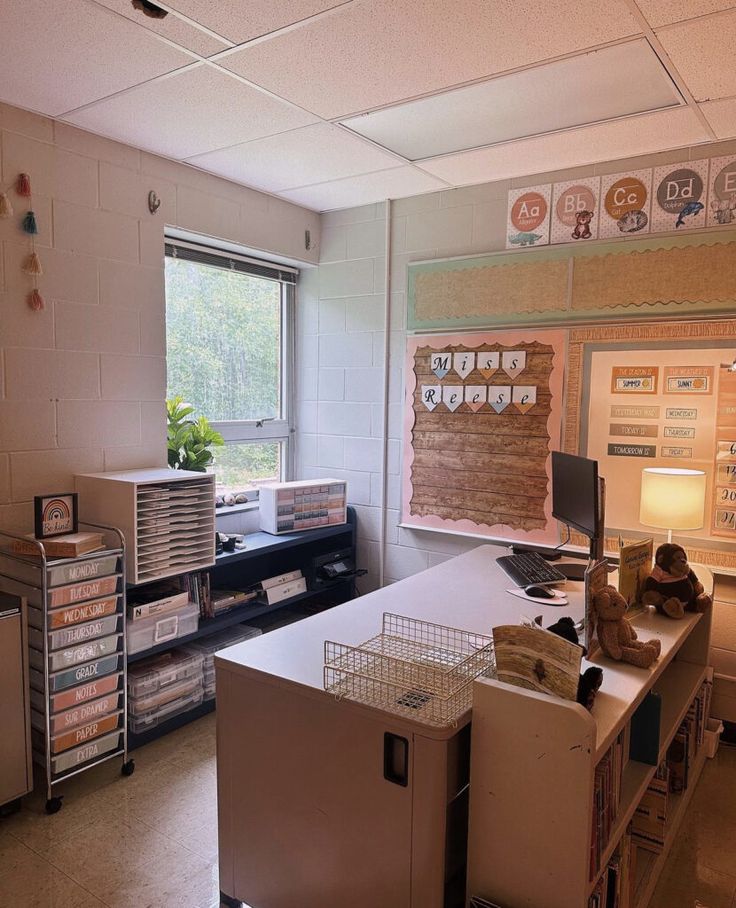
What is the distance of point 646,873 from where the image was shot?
2111 millimetres

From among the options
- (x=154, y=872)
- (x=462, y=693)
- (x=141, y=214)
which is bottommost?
(x=154, y=872)

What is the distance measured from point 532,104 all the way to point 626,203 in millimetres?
815

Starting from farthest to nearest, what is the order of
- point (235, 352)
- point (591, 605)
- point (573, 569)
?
point (235, 352) < point (573, 569) < point (591, 605)

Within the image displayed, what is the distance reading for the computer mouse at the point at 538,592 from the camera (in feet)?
8.17

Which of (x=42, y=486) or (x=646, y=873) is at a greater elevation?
(x=42, y=486)

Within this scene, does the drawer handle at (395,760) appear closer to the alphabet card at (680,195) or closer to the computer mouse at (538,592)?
the computer mouse at (538,592)

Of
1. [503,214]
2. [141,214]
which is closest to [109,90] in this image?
[141,214]

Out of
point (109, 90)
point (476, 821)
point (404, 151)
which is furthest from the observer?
point (404, 151)

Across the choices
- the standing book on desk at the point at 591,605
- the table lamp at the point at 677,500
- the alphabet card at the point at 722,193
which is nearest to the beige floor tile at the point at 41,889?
the standing book on desk at the point at 591,605

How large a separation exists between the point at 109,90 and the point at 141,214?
0.71 meters

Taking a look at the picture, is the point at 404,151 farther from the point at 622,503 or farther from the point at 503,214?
the point at 622,503

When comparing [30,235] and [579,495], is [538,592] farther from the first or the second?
[30,235]

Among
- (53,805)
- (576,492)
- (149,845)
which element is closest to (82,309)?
(53,805)

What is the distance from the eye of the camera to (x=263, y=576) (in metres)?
4.01
